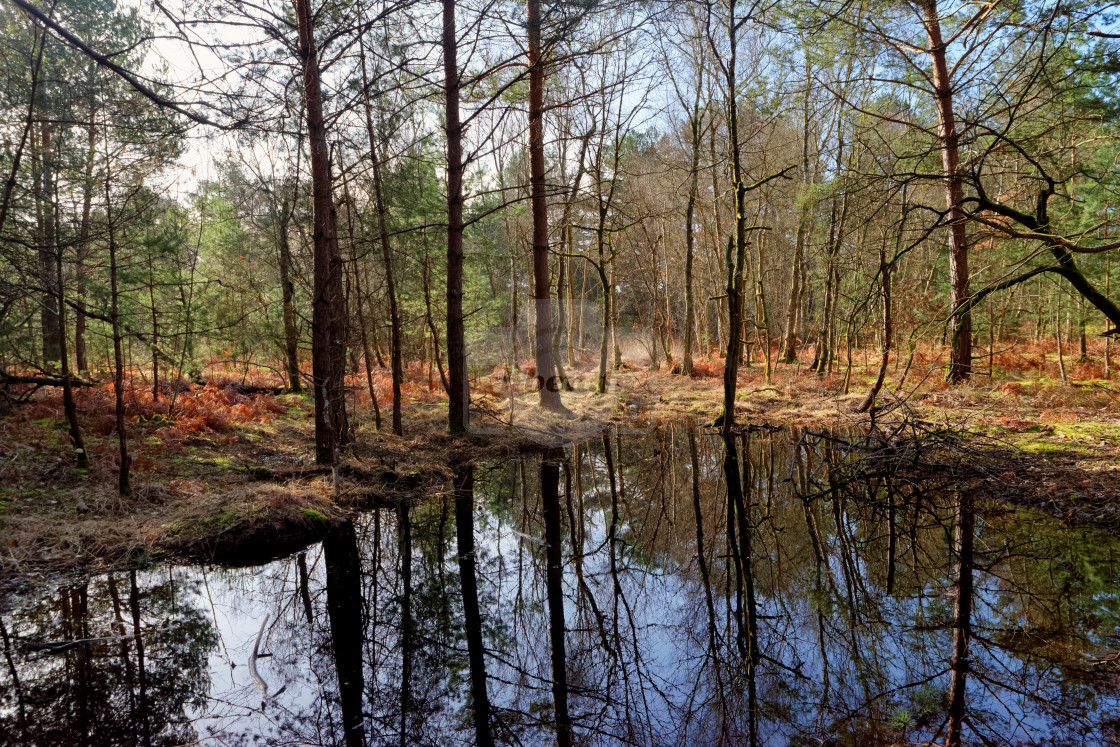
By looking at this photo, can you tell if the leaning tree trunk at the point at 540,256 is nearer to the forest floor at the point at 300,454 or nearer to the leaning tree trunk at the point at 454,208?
the forest floor at the point at 300,454

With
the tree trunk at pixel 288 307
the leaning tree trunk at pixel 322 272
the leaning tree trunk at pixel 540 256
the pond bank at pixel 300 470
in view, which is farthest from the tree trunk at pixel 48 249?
the leaning tree trunk at pixel 540 256

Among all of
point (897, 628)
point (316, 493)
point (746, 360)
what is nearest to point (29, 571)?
point (316, 493)

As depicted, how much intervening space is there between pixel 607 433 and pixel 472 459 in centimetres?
361

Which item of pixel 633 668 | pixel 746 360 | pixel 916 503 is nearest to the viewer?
pixel 633 668

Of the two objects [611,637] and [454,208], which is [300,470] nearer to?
[454,208]

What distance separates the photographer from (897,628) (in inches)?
155

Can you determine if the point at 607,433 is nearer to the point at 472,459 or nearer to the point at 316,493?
the point at 472,459

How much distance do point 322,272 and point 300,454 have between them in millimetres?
3472

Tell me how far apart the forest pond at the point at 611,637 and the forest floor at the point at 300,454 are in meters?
0.65

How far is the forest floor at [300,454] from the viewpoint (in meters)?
6.05

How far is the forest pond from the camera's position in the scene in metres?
3.17

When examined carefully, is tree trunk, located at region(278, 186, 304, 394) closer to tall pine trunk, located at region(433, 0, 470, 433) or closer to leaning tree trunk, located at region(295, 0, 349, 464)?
tall pine trunk, located at region(433, 0, 470, 433)

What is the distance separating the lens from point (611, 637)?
13.5ft

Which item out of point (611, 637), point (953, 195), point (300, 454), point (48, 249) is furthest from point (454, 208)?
point (953, 195)
